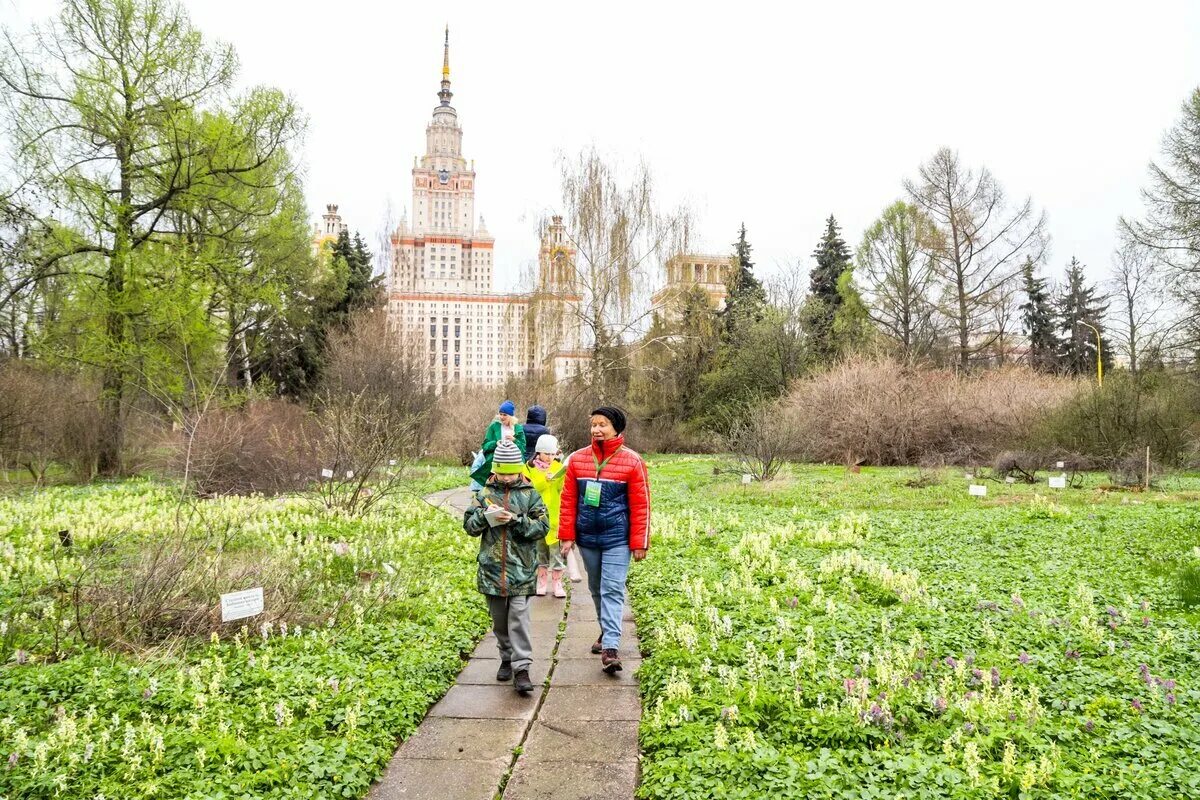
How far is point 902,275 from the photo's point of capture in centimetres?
3322

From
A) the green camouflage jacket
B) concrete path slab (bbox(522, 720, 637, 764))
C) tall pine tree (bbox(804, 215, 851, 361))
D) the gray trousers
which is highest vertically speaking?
tall pine tree (bbox(804, 215, 851, 361))

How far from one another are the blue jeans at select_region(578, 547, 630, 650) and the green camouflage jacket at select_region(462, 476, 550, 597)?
0.41 metres

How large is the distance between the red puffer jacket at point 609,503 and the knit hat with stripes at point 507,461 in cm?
42

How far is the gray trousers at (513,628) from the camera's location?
14.7 feet

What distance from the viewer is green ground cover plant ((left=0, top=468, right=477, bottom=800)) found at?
3.22m

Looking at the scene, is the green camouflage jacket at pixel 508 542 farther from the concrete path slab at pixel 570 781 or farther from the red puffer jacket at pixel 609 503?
the concrete path slab at pixel 570 781

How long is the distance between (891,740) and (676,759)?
1.07m

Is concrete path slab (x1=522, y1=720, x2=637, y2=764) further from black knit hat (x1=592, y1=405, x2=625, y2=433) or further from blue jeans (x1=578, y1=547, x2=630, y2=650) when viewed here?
black knit hat (x1=592, y1=405, x2=625, y2=433)

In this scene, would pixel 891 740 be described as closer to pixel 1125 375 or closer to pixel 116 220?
pixel 1125 375

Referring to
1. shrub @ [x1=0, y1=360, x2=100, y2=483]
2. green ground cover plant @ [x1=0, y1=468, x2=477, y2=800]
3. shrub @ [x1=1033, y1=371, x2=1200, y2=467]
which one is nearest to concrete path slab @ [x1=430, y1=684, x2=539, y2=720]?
green ground cover plant @ [x1=0, y1=468, x2=477, y2=800]

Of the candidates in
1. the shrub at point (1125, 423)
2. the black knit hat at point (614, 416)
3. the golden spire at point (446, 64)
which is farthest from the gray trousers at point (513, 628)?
the golden spire at point (446, 64)

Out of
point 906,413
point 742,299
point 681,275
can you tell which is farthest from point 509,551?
point 742,299

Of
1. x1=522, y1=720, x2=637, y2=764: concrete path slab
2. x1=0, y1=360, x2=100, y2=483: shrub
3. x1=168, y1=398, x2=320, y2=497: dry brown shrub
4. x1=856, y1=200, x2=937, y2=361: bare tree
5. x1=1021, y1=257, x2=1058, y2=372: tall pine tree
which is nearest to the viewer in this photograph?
x1=522, y1=720, x2=637, y2=764: concrete path slab

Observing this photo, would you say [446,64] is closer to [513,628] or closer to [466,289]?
[466,289]
